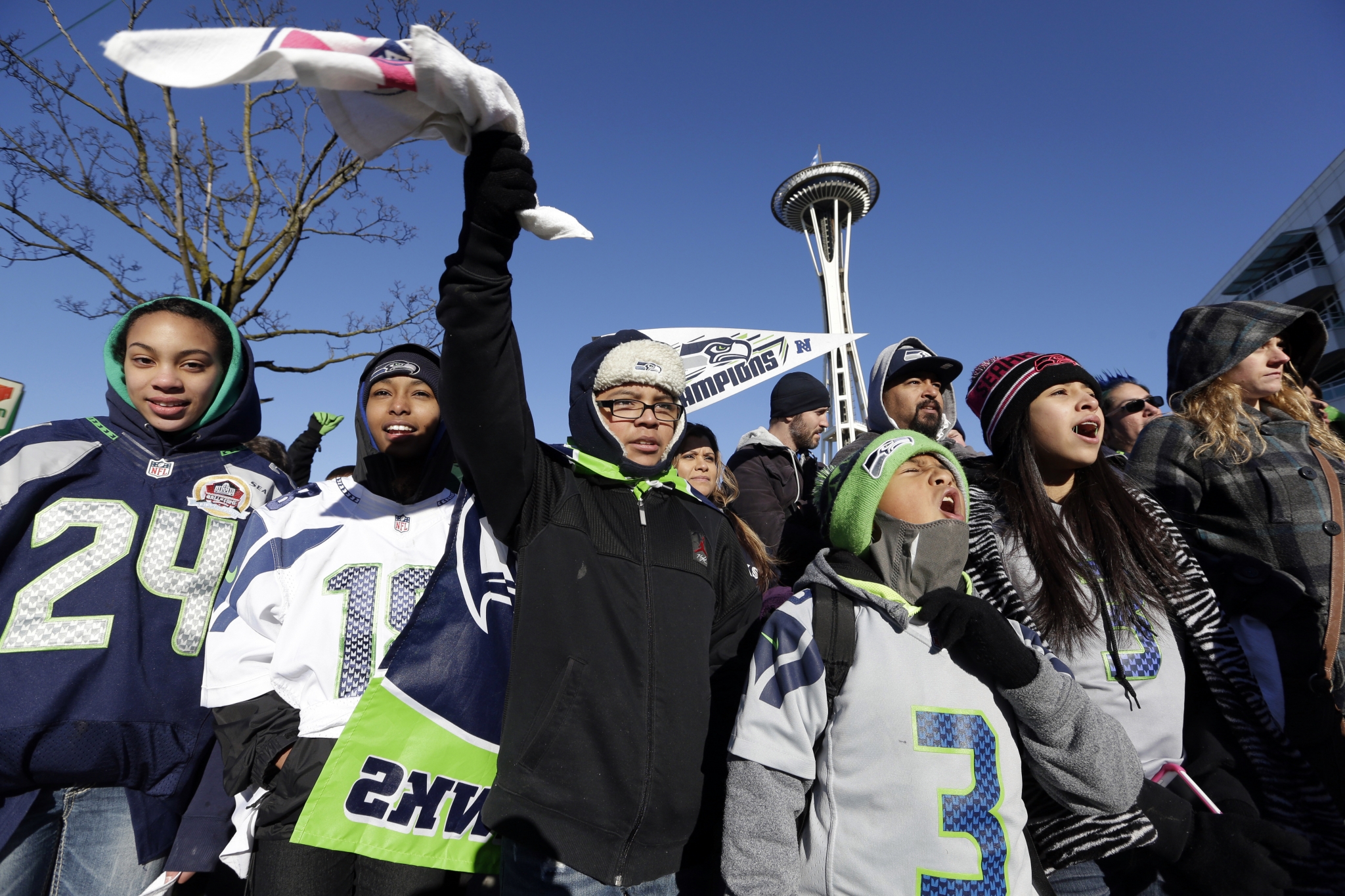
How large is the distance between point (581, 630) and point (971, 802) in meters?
1.14

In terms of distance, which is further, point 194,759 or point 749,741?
point 194,759

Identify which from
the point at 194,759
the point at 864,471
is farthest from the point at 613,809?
the point at 194,759

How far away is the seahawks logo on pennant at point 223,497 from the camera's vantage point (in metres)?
2.59

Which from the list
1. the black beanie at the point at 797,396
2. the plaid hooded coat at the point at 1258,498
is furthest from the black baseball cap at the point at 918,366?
the black beanie at the point at 797,396

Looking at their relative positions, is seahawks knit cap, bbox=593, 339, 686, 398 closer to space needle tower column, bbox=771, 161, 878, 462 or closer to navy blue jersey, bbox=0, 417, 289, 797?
navy blue jersey, bbox=0, 417, 289, 797

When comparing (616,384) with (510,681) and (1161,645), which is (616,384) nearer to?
(510,681)

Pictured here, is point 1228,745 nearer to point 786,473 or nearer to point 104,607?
point 786,473

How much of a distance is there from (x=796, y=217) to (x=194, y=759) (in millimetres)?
55904

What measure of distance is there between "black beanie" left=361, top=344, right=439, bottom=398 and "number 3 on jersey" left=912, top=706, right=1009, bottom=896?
6.81 feet

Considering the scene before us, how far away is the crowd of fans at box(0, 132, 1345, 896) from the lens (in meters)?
1.92

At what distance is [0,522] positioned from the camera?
2256 mm

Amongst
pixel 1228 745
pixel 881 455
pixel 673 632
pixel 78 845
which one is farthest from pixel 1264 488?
pixel 78 845

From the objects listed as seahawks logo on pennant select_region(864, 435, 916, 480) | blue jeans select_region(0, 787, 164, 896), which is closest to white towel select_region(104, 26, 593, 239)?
seahawks logo on pennant select_region(864, 435, 916, 480)

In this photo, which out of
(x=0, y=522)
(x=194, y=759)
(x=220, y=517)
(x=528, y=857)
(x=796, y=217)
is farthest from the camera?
(x=796, y=217)
